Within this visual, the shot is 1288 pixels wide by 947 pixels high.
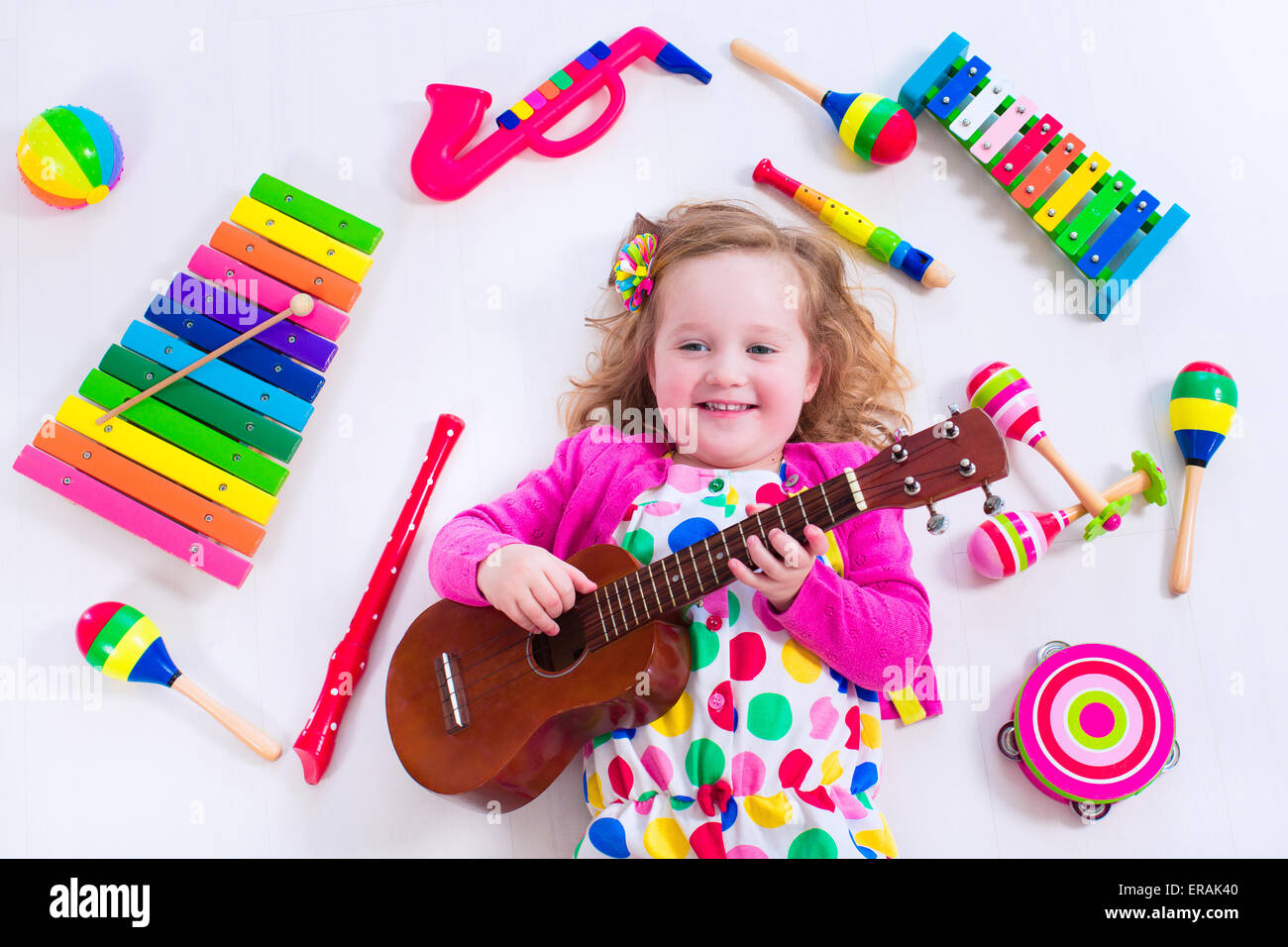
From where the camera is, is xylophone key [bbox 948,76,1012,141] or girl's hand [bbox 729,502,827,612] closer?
girl's hand [bbox 729,502,827,612]

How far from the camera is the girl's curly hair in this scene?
1.62 m

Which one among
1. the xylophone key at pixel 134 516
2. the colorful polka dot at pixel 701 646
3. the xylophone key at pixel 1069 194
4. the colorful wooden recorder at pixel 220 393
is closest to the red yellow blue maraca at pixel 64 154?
the colorful wooden recorder at pixel 220 393

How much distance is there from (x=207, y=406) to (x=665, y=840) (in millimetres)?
1047

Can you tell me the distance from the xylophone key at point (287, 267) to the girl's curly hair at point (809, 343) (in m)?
0.43

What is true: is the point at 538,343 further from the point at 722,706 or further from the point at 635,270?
the point at 722,706

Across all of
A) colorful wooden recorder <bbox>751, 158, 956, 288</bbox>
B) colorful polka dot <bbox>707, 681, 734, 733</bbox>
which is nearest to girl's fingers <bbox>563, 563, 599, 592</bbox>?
colorful polka dot <bbox>707, 681, 734, 733</bbox>

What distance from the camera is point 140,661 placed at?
1627 millimetres

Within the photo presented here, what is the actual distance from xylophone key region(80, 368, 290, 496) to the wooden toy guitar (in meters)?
0.43

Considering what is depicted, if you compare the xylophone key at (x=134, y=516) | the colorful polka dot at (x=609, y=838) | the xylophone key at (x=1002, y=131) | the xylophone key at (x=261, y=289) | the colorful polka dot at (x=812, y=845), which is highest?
the xylophone key at (x=1002, y=131)

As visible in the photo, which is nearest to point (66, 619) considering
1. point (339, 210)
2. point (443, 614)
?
point (443, 614)

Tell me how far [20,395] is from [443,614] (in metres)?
0.95

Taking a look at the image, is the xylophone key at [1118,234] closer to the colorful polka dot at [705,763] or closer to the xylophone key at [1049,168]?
the xylophone key at [1049,168]

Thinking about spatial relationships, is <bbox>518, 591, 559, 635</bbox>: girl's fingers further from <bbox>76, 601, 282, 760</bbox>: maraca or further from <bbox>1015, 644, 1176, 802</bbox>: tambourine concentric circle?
<bbox>1015, 644, 1176, 802</bbox>: tambourine concentric circle

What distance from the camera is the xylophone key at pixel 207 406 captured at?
1.73 meters
